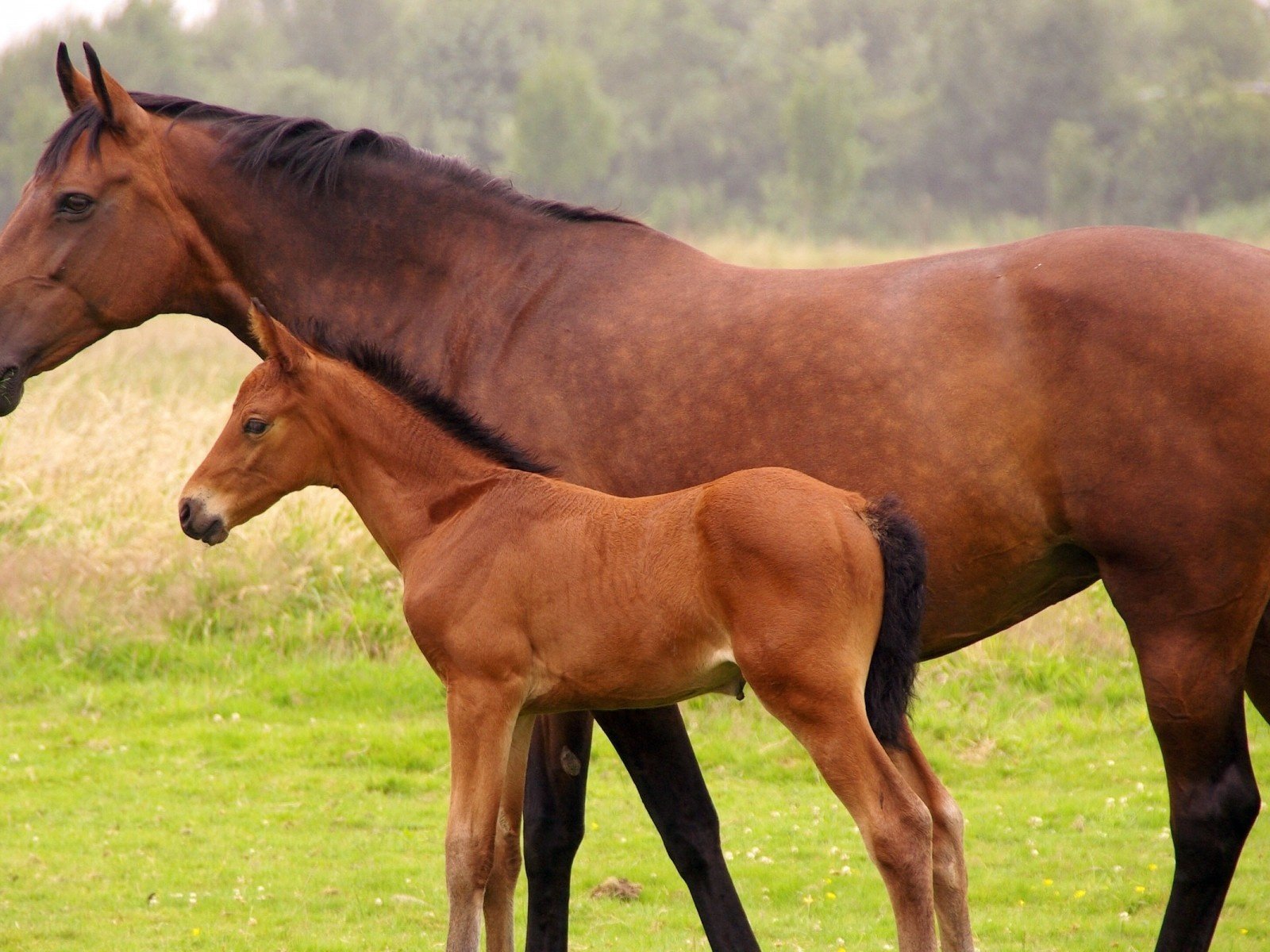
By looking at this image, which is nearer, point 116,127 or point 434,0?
point 116,127

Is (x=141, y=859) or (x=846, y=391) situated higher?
(x=846, y=391)

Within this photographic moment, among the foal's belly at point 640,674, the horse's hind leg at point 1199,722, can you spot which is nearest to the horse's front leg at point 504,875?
the foal's belly at point 640,674

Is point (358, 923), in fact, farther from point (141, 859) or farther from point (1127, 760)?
point (1127, 760)

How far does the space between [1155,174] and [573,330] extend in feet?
137

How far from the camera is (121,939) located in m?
4.78

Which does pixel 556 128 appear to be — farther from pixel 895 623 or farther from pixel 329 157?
pixel 895 623

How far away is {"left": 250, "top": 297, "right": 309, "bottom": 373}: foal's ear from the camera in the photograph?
3.71 m

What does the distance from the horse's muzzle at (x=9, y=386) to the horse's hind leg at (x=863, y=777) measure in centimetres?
250

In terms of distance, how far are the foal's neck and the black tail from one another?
3.37 ft

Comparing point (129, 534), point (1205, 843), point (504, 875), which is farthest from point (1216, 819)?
point (129, 534)

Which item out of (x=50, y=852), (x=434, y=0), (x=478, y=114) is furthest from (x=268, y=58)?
(x=50, y=852)

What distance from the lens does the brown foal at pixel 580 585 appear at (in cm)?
327

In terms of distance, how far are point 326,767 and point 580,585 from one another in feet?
12.0

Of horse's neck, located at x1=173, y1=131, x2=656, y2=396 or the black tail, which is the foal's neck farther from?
the black tail
